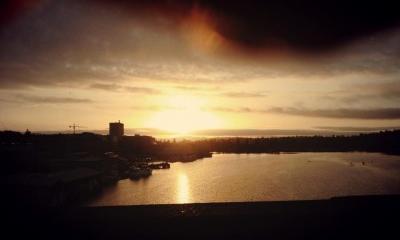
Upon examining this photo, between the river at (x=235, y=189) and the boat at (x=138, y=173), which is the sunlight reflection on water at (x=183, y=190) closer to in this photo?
the river at (x=235, y=189)

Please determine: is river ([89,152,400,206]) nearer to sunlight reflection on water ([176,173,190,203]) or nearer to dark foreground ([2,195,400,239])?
sunlight reflection on water ([176,173,190,203])

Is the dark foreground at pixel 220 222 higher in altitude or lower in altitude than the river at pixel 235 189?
higher

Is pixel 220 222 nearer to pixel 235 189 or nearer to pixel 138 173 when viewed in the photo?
pixel 235 189

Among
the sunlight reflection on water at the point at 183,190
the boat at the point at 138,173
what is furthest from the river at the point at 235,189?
the boat at the point at 138,173

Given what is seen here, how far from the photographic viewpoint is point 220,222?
459 inches

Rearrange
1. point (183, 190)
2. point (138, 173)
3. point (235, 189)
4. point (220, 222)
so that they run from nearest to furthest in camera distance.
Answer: point (220, 222) < point (235, 189) < point (183, 190) < point (138, 173)

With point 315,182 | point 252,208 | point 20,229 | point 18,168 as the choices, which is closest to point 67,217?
point 20,229

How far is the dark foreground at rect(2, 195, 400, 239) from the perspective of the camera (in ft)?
36.2

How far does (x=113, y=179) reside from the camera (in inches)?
1769

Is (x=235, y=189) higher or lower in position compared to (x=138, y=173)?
lower

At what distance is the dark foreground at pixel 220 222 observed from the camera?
1102 centimetres

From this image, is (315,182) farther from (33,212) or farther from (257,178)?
(33,212)

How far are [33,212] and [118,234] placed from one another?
3.85 metres

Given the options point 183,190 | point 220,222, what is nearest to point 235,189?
point 183,190
